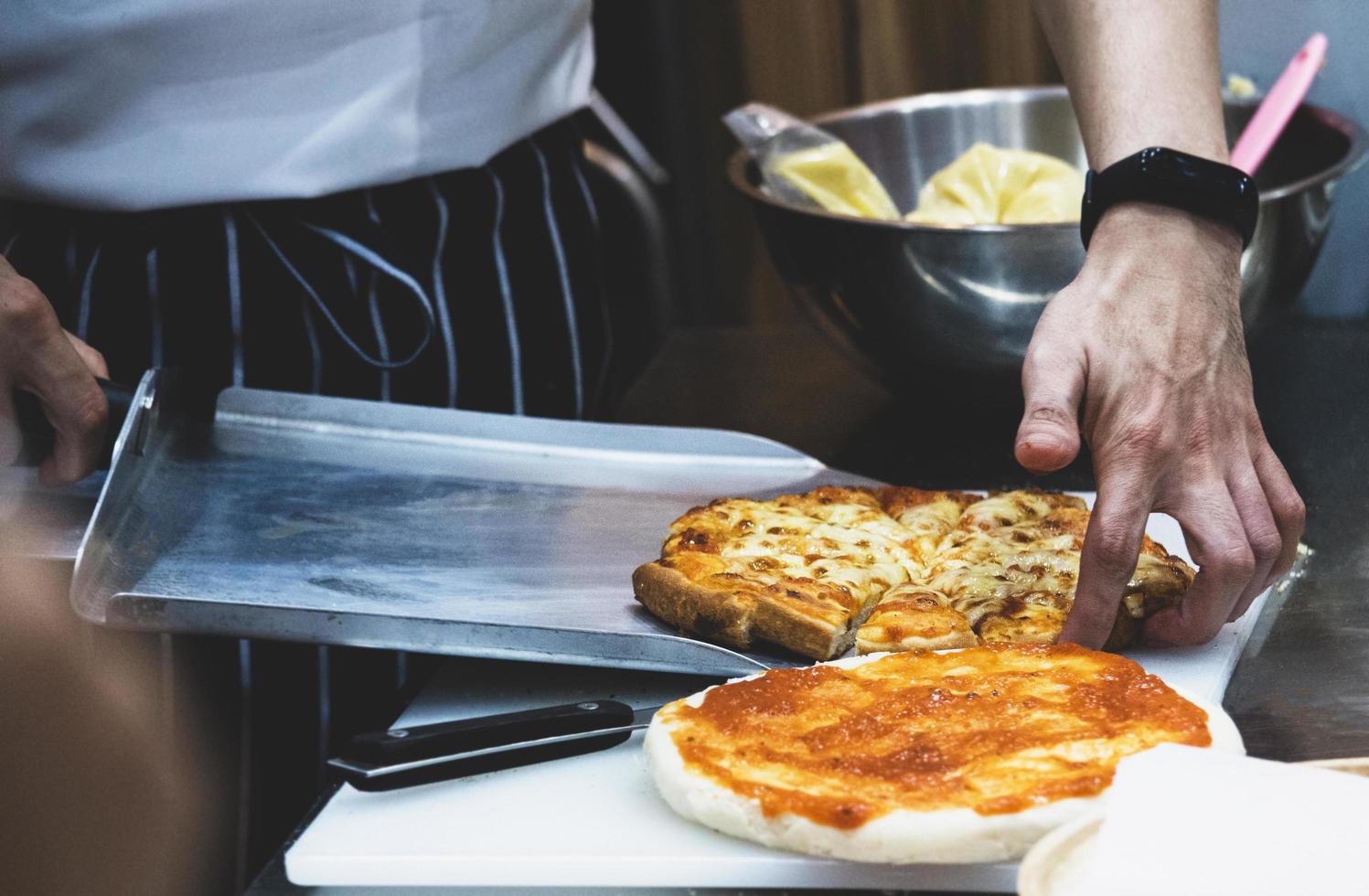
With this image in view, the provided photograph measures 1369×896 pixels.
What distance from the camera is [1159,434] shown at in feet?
3.23

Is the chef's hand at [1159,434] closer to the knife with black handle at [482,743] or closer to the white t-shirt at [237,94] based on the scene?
the knife with black handle at [482,743]

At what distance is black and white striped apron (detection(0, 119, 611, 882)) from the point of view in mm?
1340

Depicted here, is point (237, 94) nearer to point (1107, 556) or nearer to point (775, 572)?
point (775, 572)

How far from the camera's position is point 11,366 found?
46.1 inches

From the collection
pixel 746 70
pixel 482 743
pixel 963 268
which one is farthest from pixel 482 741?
pixel 746 70

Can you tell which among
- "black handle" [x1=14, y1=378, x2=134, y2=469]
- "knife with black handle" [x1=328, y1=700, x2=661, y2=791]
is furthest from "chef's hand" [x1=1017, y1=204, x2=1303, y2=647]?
"black handle" [x1=14, y1=378, x2=134, y2=469]

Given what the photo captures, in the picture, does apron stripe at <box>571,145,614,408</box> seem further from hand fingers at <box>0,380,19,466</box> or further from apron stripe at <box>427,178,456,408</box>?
hand fingers at <box>0,380,19,466</box>

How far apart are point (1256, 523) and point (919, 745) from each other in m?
0.36

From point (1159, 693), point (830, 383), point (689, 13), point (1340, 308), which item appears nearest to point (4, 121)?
point (830, 383)

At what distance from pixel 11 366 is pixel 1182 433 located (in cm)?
93

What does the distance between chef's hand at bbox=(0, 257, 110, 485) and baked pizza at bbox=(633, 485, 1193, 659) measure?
1.70ft

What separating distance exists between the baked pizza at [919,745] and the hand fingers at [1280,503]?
214 millimetres

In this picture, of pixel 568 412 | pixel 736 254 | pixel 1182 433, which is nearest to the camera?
pixel 1182 433

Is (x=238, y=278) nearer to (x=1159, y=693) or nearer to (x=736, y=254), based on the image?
(x=1159, y=693)
